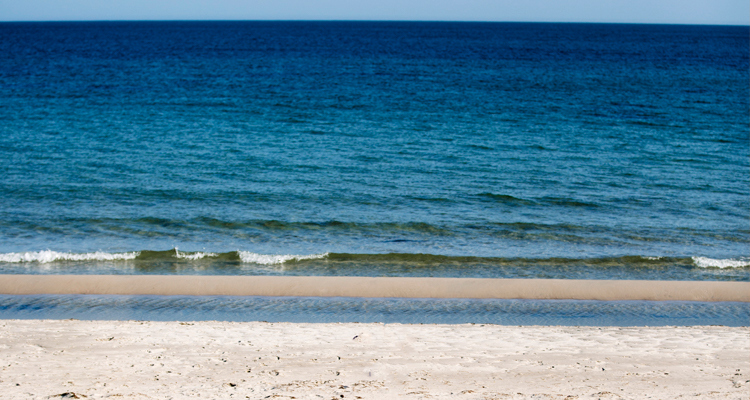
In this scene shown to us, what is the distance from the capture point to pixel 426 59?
190 feet

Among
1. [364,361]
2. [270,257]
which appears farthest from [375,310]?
[270,257]

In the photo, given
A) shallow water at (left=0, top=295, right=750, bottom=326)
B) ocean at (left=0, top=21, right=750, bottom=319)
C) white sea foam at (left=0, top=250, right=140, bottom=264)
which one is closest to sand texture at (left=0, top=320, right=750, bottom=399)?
shallow water at (left=0, top=295, right=750, bottom=326)

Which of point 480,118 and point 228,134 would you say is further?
point 480,118

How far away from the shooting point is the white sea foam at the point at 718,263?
11.3 metres

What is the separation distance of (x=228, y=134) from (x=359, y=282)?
595 inches

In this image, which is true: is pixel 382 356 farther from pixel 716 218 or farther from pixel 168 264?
pixel 716 218

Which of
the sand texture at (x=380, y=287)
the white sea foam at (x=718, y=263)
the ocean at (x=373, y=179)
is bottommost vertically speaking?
the sand texture at (x=380, y=287)

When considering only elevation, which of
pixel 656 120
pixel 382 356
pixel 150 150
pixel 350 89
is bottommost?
pixel 382 356

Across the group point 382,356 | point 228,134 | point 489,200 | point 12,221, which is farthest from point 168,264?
point 228,134

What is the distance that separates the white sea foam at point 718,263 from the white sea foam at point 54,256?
1164 cm

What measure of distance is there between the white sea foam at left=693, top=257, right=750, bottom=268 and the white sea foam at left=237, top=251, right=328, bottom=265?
7.69 metres

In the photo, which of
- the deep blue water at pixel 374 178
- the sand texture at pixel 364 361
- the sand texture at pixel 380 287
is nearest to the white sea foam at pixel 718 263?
the deep blue water at pixel 374 178

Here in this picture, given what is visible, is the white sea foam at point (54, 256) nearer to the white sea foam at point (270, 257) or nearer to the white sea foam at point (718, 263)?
the white sea foam at point (270, 257)

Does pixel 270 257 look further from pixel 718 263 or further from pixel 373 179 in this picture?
pixel 718 263
